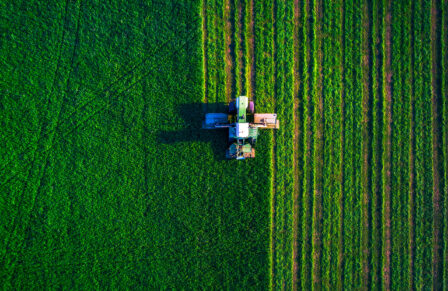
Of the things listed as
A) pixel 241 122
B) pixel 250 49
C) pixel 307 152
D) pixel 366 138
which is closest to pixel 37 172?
pixel 241 122

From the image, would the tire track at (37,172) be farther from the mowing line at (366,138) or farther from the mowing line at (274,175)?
the mowing line at (366,138)

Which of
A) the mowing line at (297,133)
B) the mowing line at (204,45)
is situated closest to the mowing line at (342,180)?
the mowing line at (297,133)

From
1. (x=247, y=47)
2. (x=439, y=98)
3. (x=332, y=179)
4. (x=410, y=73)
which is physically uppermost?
(x=247, y=47)

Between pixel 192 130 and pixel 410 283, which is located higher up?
pixel 192 130

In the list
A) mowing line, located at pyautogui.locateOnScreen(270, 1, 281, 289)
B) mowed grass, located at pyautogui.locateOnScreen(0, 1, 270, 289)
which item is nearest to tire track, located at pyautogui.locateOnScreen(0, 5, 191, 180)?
mowed grass, located at pyautogui.locateOnScreen(0, 1, 270, 289)

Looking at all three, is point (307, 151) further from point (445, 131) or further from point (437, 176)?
point (445, 131)

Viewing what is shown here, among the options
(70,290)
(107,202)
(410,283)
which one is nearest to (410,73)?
(410,283)

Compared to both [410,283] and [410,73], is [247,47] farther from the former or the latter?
[410,283]
